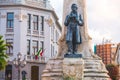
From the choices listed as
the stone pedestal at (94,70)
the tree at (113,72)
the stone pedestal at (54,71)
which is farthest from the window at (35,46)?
the stone pedestal at (94,70)

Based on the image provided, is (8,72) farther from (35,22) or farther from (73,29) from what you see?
(73,29)

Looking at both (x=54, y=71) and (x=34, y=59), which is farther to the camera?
(x=34, y=59)

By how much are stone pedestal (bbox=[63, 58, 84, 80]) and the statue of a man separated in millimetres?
882

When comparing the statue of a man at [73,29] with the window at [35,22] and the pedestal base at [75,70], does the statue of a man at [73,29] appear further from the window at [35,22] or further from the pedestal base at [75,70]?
the window at [35,22]

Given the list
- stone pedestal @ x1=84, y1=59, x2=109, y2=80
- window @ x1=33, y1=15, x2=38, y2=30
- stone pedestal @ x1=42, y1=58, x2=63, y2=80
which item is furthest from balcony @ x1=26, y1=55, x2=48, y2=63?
stone pedestal @ x1=84, y1=59, x2=109, y2=80

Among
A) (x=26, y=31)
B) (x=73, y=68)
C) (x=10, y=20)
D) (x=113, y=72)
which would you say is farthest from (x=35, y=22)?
(x=73, y=68)

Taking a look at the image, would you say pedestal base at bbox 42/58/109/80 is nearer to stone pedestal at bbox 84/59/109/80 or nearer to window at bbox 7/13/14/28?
stone pedestal at bbox 84/59/109/80

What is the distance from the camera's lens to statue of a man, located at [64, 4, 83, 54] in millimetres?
22438

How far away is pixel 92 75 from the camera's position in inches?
888

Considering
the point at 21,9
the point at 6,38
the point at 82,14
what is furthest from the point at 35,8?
the point at 82,14

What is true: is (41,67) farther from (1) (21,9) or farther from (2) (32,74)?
(1) (21,9)

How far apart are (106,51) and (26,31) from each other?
217ft

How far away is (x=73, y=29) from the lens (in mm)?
22547

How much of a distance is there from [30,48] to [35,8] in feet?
18.2
